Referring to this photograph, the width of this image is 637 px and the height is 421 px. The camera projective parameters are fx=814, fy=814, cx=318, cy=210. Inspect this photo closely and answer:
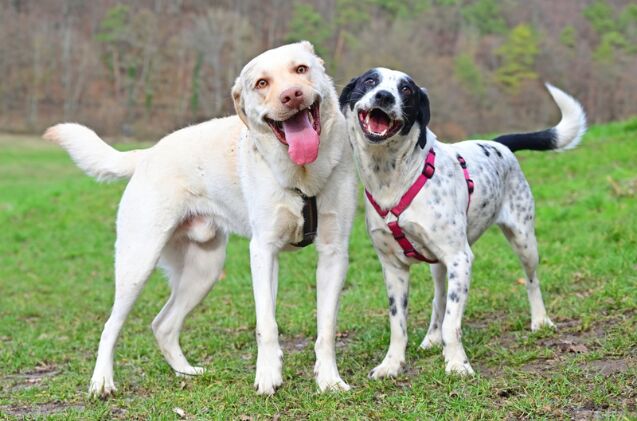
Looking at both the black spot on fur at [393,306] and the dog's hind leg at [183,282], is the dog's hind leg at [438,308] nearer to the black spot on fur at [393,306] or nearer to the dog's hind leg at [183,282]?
the black spot on fur at [393,306]

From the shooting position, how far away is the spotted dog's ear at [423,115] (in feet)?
14.6

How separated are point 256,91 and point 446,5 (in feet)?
269

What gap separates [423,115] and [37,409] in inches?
106

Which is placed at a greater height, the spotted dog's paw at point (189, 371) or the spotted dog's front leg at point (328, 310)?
the spotted dog's front leg at point (328, 310)

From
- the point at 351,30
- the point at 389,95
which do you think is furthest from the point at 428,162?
the point at 351,30

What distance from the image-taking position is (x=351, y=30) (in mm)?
71875

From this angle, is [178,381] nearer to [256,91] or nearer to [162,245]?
[162,245]

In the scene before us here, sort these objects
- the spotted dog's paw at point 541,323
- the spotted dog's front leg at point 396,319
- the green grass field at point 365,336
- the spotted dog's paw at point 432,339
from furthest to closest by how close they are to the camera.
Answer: the spotted dog's paw at point 541,323
the spotted dog's paw at point 432,339
the spotted dog's front leg at point 396,319
the green grass field at point 365,336

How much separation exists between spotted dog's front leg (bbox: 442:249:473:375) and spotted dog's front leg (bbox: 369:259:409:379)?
0.32m

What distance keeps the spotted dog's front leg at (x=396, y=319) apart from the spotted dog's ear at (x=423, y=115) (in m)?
0.78

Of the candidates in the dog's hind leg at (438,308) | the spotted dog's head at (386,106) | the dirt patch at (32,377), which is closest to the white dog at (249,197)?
the spotted dog's head at (386,106)

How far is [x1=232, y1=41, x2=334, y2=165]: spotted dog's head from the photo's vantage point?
4.09 meters

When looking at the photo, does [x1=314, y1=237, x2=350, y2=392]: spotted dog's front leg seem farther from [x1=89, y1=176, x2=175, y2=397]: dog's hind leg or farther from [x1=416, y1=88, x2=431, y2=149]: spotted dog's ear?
[x1=89, y1=176, x2=175, y2=397]: dog's hind leg

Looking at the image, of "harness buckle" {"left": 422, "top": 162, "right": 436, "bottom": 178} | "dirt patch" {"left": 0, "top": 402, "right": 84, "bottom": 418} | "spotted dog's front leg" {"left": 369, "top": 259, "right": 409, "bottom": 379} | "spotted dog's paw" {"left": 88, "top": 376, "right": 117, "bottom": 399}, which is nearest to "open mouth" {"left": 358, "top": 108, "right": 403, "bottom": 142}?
"harness buckle" {"left": 422, "top": 162, "right": 436, "bottom": 178}
